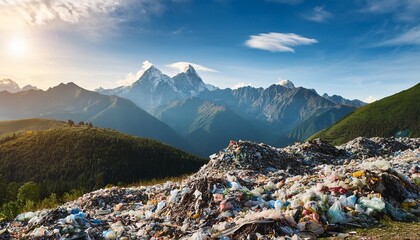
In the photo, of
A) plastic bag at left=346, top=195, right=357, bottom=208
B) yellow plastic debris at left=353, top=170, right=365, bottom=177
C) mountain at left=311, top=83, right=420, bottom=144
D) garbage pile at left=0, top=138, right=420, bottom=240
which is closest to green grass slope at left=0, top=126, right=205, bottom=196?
mountain at left=311, top=83, right=420, bottom=144

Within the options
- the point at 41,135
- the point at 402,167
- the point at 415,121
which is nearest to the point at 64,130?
the point at 41,135

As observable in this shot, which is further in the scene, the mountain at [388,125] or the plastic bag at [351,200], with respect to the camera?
the mountain at [388,125]

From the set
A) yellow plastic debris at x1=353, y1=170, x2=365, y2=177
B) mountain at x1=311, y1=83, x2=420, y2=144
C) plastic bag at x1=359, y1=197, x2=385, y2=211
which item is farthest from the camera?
mountain at x1=311, y1=83, x2=420, y2=144

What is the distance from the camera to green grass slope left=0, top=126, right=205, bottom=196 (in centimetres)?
12512

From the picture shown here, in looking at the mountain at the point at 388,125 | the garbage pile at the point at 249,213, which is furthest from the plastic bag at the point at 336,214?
the mountain at the point at 388,125

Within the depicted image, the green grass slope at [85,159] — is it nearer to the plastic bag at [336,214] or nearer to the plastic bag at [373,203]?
the plastic bag at [373,203]

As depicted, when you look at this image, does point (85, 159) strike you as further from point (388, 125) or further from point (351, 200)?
point (388, 125)

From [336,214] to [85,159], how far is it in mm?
140113

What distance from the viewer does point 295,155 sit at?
87.7 feet

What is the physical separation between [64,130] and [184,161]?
2468 inches

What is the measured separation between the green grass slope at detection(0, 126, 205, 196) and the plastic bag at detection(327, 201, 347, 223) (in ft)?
370

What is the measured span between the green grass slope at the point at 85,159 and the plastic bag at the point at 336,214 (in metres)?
113

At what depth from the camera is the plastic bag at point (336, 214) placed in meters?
9.04

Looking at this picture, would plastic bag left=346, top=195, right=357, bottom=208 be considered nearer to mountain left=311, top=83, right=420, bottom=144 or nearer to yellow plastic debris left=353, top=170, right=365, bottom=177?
yellow plastic debris left=353, top=170, right=365, bottom=177
